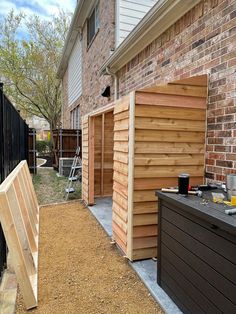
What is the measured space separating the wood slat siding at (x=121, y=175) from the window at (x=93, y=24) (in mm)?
5162

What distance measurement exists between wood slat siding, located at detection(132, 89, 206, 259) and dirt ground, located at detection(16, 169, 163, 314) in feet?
1.38

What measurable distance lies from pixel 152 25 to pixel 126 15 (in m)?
2.60

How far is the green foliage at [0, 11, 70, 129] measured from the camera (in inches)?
599

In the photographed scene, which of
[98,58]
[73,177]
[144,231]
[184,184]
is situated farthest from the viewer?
[98,58]

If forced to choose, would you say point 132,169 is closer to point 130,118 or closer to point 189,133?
point 130,118

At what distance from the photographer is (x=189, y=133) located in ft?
9.80

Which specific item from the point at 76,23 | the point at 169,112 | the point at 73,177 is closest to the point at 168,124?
the point at 169,112

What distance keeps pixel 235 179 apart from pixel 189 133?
1.09 metres

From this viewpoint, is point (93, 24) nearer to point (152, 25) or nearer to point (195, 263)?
point (152, 25)

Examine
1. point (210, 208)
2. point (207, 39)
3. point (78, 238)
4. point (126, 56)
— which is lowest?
point (78, 238)

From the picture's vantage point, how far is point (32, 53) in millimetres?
15289

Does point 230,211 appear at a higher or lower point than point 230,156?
lower

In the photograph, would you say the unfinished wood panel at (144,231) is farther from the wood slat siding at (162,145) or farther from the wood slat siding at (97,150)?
the wood slat siding at (97,150)

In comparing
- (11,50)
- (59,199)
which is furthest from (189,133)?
(11,50)
